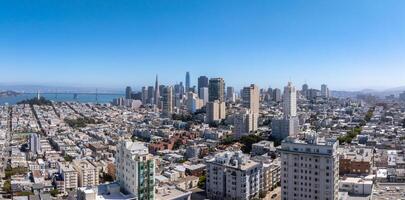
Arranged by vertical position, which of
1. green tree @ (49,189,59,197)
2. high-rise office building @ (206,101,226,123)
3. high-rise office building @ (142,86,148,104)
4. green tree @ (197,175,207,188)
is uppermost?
high-rise office building @ (142,86,148,104)

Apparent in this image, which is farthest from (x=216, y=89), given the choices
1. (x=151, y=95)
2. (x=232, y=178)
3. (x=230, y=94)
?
(x=232, y=178)

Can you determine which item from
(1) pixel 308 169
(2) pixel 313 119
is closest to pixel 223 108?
(2) pixel 313 119

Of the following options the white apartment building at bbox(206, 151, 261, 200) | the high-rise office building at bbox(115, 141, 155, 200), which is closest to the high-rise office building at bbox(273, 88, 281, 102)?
the white apartment building at bbox(206, 151, 261, 200)

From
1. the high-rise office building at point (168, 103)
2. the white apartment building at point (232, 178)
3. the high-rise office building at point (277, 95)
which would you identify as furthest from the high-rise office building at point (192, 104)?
the white apartment building at point (232, 178)

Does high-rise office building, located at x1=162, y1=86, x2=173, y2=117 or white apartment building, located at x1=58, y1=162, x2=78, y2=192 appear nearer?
white apartment building, located at x1=58, y1=162, x2=78, y2=192

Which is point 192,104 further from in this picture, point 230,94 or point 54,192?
point 54,192

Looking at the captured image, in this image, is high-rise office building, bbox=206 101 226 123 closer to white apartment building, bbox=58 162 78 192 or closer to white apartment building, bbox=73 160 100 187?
white apartment building, bbox=73 160 100 187

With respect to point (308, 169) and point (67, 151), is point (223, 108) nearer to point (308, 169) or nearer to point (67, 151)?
point (67, 151)
